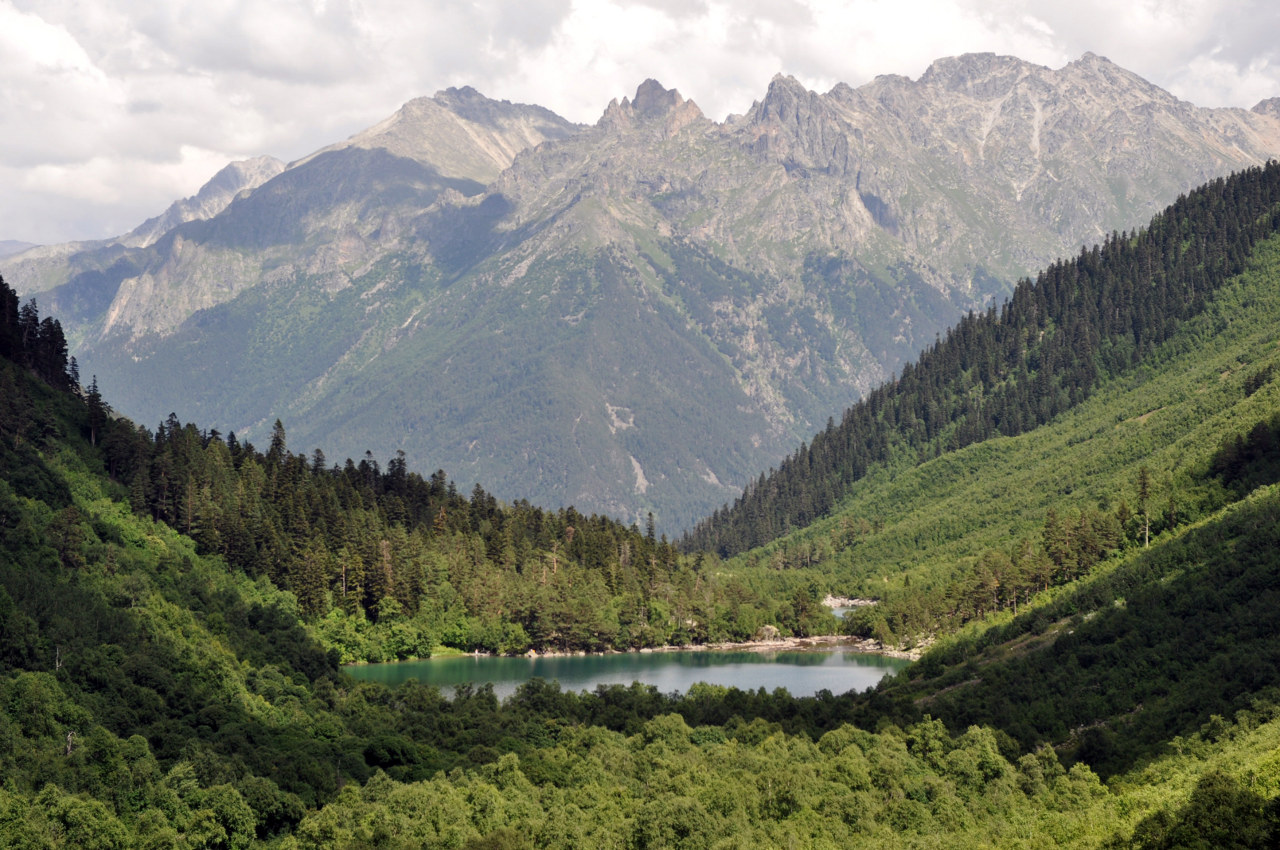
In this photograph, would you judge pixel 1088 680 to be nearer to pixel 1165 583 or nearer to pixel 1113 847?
pixel 1165 583

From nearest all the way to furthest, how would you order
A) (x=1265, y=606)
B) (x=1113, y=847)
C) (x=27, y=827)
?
1. (x=1113, y=847)
2. (x=27, y=827)
3. (x=1265, y=606)

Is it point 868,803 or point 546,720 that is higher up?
point 546,720

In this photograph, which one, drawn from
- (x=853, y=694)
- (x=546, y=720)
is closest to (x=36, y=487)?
(x=546, y=720)

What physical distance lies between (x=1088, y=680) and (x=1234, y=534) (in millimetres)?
33359

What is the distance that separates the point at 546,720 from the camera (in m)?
129

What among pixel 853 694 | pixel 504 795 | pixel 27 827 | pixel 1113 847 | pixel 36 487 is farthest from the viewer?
pixel 36 487

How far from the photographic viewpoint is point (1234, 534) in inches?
5960

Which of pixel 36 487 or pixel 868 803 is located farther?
pixel 36 487

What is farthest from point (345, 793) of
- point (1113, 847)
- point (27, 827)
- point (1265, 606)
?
point (1265, 606)

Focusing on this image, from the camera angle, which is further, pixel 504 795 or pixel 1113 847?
pixel 504 795

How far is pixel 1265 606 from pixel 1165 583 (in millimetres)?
20848

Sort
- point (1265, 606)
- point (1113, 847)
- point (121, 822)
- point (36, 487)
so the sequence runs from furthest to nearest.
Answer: point (36, 487), point (1265, 606), point (121, 822), point (1113, 847)

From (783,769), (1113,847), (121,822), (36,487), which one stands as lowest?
(1113,847)

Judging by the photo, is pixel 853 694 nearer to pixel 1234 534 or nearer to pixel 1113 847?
pixel 1234 534
